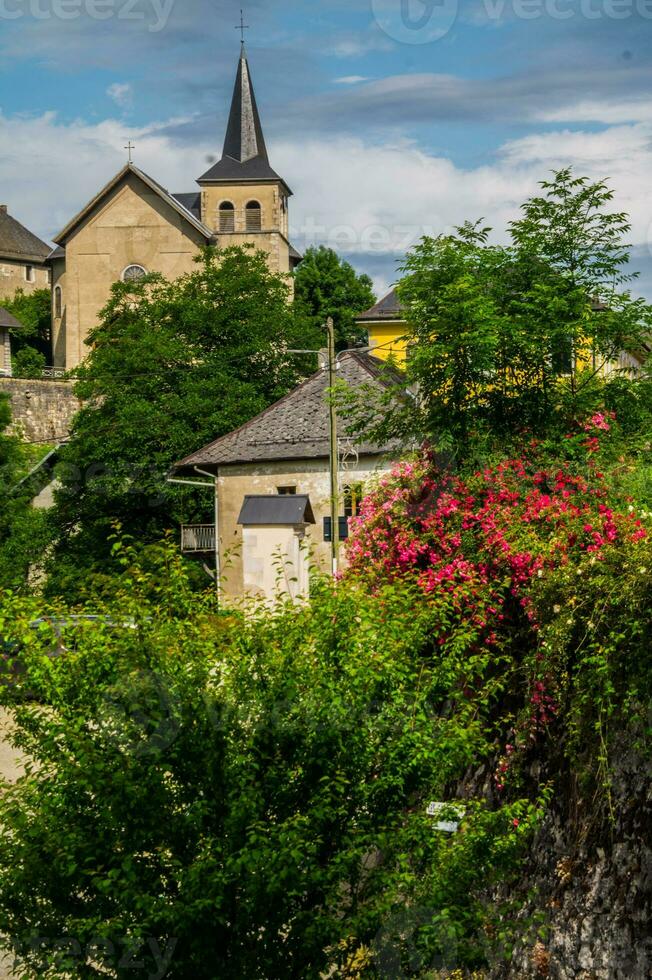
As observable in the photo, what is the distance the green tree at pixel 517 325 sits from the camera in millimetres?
13211

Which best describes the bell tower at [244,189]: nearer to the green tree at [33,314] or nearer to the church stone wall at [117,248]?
the church stone wall at [117,248]

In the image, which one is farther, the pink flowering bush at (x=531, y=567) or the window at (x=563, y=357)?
the window at (x=563, y=357)

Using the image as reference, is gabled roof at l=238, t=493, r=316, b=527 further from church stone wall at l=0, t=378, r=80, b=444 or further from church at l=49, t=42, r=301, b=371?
church at l=49, t=42, r=301, b=371

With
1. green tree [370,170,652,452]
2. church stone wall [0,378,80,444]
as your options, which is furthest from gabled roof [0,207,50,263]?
green tree [370,170,652,452]

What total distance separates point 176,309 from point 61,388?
549 inches

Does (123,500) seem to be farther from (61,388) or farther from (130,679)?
(130,679)

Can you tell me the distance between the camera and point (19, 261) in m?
83.8

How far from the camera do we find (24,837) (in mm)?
7570

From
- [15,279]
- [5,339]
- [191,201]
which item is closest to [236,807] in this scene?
[5,339]

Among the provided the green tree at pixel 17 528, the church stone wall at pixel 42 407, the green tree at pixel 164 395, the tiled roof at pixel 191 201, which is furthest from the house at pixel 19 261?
the green tree at pixel 17 528

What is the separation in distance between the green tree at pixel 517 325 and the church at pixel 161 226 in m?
46.3

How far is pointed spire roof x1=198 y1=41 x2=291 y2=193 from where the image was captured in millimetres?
65938

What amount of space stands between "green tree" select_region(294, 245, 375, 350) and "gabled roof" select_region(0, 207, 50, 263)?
2259 cm

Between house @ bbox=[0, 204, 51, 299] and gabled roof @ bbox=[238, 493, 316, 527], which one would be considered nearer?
gabled roof @ bbox=[238, 493, 316, 527]
